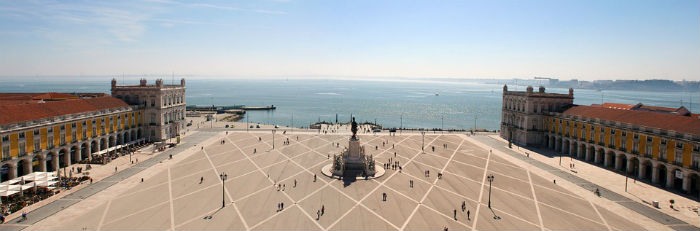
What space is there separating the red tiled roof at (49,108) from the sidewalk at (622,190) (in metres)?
66.3

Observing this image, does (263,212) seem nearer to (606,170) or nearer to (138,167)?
(138,167)

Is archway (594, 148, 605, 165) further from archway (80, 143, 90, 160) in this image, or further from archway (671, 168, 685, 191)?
archway (80, 143, 90, 160)

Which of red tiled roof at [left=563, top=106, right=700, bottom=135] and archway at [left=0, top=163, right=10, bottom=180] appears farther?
red tiled roof at [left=563, top=106, right=700, bottom=135]

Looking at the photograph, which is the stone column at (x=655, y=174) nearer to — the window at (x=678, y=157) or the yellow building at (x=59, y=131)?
the window at (x=678, y=157)

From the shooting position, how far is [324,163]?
62.4 m

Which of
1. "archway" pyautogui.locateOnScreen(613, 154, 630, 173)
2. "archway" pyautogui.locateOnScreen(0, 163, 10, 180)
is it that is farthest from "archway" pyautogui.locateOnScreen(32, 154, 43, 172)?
"archway" pyautogui.locateOnScreen(613, 154, 630, 173)

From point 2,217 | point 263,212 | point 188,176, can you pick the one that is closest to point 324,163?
point 188,176

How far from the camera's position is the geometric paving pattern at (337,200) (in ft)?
123

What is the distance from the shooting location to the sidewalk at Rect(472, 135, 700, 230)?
134ft

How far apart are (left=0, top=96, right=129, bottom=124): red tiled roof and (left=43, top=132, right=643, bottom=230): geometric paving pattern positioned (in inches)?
659

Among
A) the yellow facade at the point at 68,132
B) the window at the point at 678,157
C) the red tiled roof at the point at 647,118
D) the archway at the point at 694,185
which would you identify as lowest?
the archway at the point at 694,185

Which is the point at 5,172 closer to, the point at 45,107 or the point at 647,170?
the point at 45,107

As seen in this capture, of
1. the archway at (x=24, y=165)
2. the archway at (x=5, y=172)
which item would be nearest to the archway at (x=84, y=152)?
the archway at (x=24, y=165)

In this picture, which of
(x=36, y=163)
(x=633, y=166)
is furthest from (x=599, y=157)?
(x=36, y=163)
